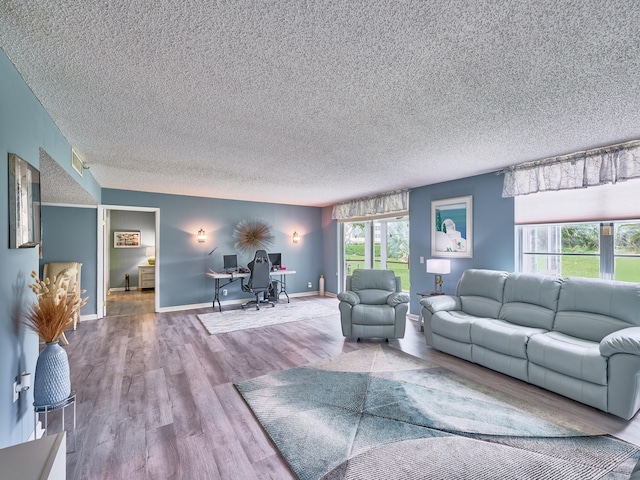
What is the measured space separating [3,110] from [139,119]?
1.00 m

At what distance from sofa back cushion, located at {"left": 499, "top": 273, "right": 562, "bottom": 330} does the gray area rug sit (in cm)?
300

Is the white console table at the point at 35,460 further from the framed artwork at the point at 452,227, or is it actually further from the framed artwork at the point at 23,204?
the framed artwork at the point at 452,227

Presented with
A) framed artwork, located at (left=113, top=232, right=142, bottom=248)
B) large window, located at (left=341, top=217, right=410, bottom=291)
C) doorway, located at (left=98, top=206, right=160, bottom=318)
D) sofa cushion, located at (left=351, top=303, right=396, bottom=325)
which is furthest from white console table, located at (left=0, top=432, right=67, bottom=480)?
framed artwork, located at (left=113, top=232, right=142, bottom=248)

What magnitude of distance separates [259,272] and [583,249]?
5.09 metres

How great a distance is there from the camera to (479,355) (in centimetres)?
318

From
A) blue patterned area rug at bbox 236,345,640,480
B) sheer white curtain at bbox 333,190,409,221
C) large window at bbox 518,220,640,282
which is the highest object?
sheer white curtain at bbox 333,190,409,221

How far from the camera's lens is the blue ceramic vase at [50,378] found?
A: 1.89 m

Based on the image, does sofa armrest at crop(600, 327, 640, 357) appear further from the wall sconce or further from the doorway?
the doorway

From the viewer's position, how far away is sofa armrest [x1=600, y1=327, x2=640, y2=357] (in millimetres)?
2153

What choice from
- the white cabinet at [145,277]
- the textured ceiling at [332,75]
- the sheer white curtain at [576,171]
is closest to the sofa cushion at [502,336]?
the sheer white curtain at [576,171]

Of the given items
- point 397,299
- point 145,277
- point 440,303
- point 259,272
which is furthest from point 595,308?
point 145,277

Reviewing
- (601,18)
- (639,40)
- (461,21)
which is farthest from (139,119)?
(639,40)

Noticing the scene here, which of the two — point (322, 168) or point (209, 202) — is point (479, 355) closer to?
point (322, 168)

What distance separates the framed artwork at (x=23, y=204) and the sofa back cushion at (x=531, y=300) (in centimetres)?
441
